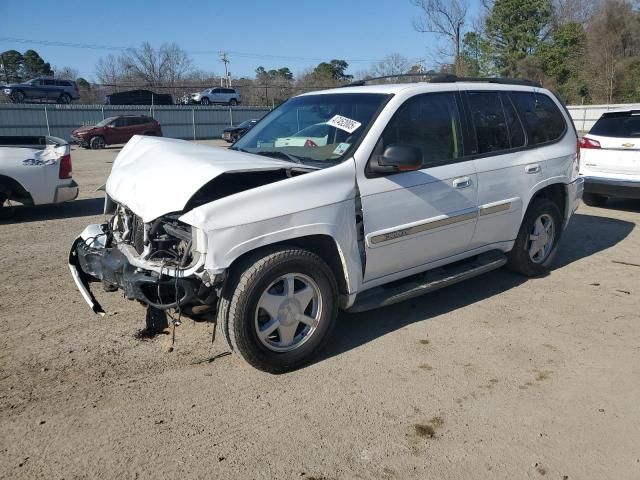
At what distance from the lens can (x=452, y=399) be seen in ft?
11.0

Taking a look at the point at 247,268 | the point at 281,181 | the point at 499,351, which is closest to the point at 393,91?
the point at 281,181

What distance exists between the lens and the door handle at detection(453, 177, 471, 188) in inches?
171

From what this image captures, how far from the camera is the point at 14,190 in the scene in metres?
8.09

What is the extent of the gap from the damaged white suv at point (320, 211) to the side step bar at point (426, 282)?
15mm

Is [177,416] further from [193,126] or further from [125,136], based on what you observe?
[193,126]

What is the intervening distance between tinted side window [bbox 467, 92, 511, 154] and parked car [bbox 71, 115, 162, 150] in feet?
81.8

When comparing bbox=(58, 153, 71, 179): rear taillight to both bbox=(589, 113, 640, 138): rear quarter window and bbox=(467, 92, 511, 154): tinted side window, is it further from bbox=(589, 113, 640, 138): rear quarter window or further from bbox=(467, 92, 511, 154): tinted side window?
bbox=(589, 113, 640, 138): rear quarter window

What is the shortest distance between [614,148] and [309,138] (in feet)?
20.5

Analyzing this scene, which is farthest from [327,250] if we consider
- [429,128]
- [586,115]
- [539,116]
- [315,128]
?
[586,115]

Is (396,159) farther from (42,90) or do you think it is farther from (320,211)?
(42,90)

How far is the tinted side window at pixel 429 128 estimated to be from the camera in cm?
405

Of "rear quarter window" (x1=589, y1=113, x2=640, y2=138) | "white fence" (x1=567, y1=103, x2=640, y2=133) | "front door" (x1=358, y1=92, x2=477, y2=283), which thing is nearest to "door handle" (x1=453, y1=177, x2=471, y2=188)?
"front door" (x1=358, y1=92, x2=477, y2=283)

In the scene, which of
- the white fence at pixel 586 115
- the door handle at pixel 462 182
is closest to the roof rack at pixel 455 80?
the door handle at pixel 462 182

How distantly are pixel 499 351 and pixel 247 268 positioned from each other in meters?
1.98
